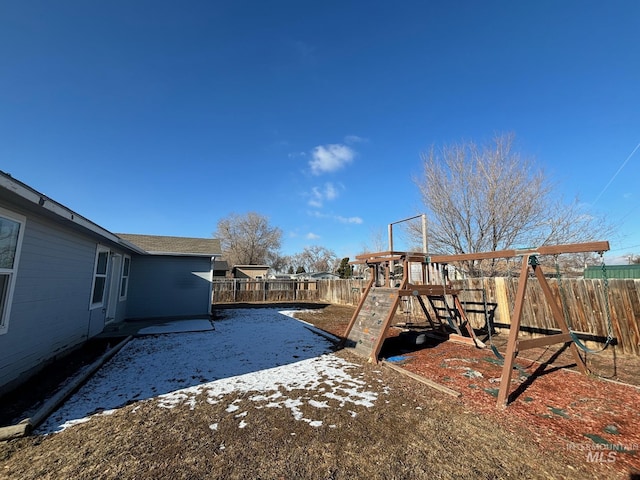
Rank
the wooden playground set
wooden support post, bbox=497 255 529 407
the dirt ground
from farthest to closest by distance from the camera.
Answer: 1. the wooden playground set
2. wooden support post, bbox=497 255 529 407
3. the dirt ground

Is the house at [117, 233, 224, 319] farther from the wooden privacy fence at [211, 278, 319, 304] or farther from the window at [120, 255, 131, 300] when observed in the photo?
the wooden privacy fence at [211, 278, 319, 304]

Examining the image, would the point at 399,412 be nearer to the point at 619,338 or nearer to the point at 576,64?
the point at 619,338

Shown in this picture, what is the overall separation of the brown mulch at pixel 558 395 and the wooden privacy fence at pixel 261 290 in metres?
13.5

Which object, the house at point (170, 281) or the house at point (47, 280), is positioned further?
the house at point (170, 281)

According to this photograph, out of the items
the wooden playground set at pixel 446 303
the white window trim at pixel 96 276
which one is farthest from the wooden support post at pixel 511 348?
the white window trim at pixel 96 276

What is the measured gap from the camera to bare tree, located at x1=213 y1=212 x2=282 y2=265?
39.0 metres

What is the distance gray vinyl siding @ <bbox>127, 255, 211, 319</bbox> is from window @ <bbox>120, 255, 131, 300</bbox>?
0.99 feet

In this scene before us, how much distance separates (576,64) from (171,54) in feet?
40.7

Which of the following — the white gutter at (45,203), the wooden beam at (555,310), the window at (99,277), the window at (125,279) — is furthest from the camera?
the window at (125,279)

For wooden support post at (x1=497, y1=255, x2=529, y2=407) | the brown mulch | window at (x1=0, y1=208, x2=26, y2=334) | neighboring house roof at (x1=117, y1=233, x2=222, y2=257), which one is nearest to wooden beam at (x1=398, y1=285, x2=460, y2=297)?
the brown mulch

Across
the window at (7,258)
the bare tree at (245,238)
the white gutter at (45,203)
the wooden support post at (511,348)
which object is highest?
the bare tree at (245,238)

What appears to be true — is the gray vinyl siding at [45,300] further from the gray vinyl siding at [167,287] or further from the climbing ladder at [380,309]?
the climbing ladder at [380,309]

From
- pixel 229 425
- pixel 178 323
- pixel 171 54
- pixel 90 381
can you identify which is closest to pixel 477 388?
pixel 229 425

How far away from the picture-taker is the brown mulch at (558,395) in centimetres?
250
